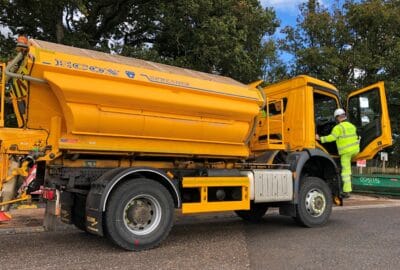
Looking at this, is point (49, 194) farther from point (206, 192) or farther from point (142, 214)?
point (206, 192)

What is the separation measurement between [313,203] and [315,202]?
7cm

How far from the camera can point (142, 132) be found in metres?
7.10

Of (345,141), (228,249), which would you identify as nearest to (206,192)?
(228,249)

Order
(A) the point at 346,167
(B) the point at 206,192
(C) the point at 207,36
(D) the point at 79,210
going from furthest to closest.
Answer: (C) the point at 207,36 → (A) the point at 346,167 → (B) the point at 206,192 → (D) the point at 79,210

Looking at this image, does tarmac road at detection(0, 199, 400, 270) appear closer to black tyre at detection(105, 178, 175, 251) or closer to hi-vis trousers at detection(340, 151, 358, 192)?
black tyre at detection(105, 178, 175, 251)

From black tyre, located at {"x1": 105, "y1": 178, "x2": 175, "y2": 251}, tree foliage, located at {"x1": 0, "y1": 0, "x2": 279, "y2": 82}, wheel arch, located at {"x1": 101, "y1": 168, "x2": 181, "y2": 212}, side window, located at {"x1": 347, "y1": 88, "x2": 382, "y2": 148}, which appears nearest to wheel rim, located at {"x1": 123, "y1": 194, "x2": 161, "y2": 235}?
black tyre, located at {"x1": 105, "y1": 178, "x2": 175, "y2": 251}

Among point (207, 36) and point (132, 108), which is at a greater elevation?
point (207, 36)

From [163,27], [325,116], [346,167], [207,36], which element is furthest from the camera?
[163,27]

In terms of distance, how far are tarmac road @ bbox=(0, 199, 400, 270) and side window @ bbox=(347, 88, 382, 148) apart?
6.17ft

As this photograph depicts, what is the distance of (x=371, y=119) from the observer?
10.1 meters

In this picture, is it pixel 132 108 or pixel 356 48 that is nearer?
pixel 132 108

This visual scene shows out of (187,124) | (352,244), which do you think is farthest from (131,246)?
(352,244)

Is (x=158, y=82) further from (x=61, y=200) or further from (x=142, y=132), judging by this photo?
(x=61, y=200)

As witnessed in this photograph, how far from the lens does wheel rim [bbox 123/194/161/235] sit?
22.0 ft
